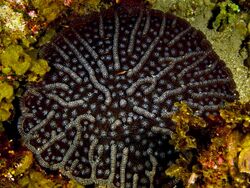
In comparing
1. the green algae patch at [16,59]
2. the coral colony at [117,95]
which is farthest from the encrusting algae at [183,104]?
the coral colony at [117,95]

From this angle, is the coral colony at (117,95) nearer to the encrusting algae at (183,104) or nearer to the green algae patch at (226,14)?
the encrusting algae at (183,104)

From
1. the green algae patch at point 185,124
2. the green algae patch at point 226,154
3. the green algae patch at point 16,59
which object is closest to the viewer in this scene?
the green algae patch at point 226,154

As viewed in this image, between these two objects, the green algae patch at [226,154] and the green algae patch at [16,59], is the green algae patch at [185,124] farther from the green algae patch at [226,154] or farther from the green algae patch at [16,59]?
the green algae patch at [16,59]

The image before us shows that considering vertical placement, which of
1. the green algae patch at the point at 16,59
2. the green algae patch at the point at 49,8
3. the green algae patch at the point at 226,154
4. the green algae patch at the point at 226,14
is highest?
the green algae patch at the point at 226,14

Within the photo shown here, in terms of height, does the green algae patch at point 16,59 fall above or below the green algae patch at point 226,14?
below

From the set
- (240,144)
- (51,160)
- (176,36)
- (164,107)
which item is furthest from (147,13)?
(240,144)

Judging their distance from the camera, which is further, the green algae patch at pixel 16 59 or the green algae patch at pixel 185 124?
the green algae patch at pixel 16 59

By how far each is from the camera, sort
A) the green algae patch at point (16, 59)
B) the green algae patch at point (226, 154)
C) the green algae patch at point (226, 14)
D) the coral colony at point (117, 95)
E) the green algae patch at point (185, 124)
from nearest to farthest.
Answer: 1. the green algae patch at point (226, 154)
2. the green algae patch at point (185, 124)
3. the green algae patch at point (16, 59)
4. the coral colony at point (117, 95)
5. the green algae patch at point (226, 14)

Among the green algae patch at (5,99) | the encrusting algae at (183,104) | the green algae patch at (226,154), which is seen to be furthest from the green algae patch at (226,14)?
the green algae patch at (5,99)
